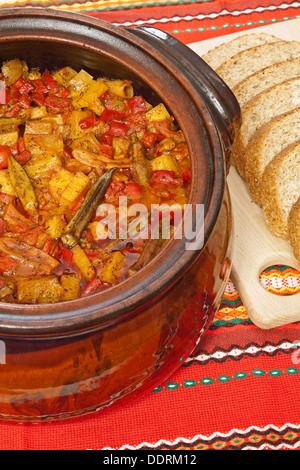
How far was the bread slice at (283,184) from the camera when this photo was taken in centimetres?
289

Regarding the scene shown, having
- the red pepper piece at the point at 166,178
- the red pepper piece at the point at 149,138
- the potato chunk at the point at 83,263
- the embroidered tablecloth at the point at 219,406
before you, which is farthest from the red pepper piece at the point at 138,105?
the embroidered tablecloth at the point at 219,406

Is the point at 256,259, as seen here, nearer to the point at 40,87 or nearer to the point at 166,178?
the point at 166,178

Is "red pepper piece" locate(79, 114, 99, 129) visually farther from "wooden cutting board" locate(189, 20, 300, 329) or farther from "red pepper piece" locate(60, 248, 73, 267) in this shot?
"wooden cutting board" locate(189, 20, 300, 329)

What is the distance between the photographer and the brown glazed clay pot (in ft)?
5.58

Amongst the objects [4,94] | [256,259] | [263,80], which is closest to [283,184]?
[256,259]

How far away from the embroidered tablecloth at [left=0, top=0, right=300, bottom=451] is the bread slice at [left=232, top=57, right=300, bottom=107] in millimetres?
1125

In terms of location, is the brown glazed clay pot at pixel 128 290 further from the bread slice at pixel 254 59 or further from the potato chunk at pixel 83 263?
the bread slice at pixel 254 59

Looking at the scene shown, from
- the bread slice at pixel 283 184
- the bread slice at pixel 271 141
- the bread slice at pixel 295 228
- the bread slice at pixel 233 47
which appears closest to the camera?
the bread slice at pixel 295 228

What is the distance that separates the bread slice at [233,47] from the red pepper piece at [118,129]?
3.93 ft

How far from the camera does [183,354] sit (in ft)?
7.19

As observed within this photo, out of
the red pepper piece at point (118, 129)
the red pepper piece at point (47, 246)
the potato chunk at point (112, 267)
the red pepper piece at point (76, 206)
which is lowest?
the potato chunk at point (112, 267)

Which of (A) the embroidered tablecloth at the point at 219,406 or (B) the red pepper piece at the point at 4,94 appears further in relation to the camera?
(B) the red pepper piece at the point at 4,94
